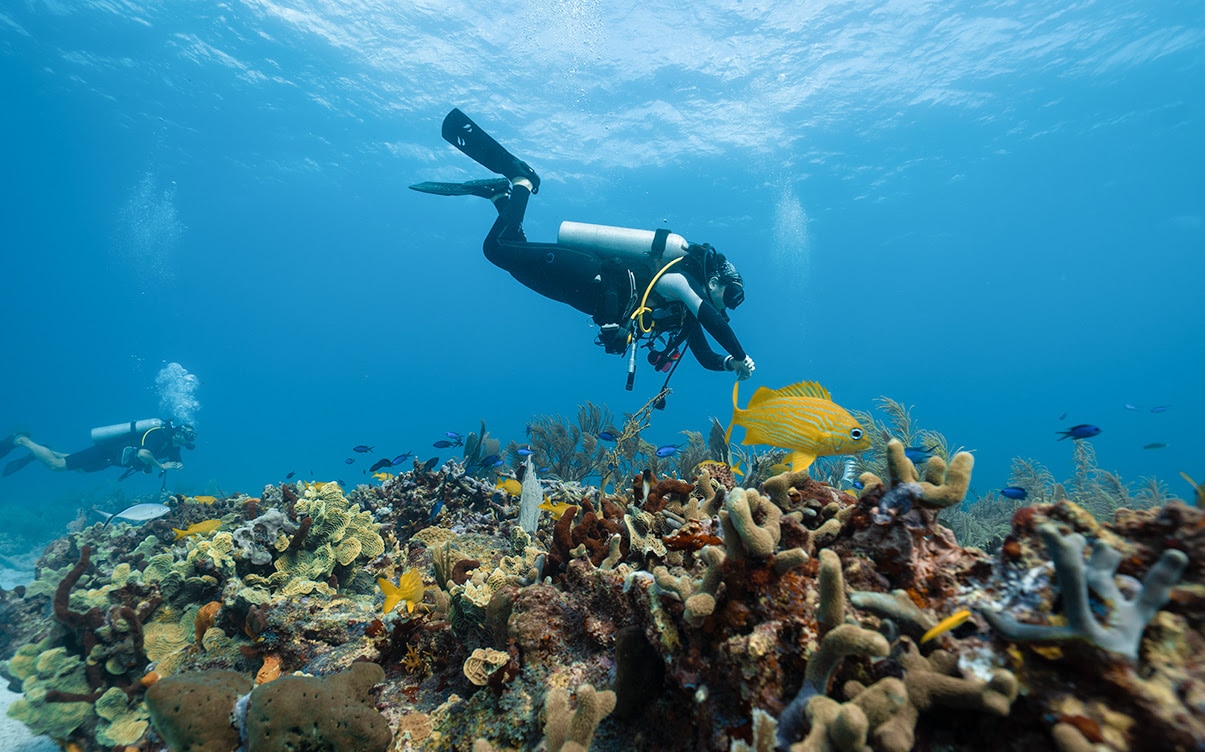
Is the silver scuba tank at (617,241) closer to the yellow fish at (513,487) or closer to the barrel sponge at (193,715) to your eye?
the yellow fish at (513,487)

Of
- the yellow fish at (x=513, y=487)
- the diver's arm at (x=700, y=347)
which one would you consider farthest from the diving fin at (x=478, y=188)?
the yellow fish at (x=513, y=487)

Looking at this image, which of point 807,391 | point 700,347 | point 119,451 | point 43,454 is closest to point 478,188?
point 700,347

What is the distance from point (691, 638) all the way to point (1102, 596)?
1208 millimetres

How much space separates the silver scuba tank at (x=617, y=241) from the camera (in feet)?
27.0

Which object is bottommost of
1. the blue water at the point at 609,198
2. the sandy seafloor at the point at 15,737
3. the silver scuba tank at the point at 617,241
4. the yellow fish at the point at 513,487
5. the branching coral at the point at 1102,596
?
the sandy seafloor at the point at 15,737

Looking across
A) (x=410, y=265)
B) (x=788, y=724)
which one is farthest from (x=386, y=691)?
(x=410, y=265)

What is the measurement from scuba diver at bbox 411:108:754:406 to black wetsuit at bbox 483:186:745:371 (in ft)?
0.06

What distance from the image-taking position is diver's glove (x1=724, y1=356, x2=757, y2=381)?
257 inches

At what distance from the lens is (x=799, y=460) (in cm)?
238

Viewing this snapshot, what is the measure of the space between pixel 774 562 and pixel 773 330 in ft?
395

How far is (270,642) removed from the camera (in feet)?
10.4

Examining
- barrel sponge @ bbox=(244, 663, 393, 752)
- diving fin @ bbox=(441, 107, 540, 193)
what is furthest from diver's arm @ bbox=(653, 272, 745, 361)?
barrel sponge @ bbox=(244, 663, 393, 752)

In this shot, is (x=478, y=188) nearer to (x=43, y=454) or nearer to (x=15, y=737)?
(x=15, y=737)

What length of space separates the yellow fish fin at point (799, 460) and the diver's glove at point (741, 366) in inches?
162
